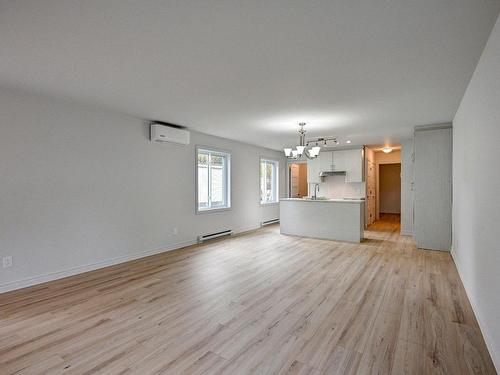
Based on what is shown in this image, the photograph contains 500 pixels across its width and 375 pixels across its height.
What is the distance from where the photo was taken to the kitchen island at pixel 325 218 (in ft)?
20.0

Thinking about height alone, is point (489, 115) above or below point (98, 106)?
below

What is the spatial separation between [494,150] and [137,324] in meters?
3.27

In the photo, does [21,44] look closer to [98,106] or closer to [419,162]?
[98,106]

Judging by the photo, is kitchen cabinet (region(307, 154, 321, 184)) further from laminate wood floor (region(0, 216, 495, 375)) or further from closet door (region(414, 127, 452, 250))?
laminate wood floor (region(0, 216, 495, 375))

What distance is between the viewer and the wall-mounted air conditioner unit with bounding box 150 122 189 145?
16.4 feet

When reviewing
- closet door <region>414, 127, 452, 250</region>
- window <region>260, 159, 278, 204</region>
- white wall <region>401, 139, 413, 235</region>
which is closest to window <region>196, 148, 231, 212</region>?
window <region>260, 159, 278, 204</region>

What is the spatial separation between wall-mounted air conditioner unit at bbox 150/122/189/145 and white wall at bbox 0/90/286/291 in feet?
0.52

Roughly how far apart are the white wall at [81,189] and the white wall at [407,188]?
5.28 meters

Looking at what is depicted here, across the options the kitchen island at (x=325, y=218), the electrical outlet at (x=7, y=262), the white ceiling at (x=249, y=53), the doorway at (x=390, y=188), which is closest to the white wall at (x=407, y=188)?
the kitchen island at (x=325, y=218)

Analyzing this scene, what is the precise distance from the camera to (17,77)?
301 centimetres

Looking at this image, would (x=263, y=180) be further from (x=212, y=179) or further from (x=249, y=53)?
(x=249, y=53)

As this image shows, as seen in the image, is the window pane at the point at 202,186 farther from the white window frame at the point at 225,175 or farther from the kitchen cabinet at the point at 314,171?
the kitchen cabinet at the point at 314,171

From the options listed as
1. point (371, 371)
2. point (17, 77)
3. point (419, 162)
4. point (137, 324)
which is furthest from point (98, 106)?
point (419, 162)

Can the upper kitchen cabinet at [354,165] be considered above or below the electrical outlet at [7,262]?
above
